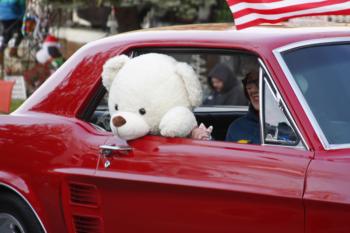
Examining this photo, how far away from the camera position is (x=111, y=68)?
191 inches

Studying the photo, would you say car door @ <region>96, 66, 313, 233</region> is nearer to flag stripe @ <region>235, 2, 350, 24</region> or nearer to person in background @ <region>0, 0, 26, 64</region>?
flag stripe @ <region>235, 2, 350, 24</region>

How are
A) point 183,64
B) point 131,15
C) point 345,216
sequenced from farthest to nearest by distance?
point 131,15
point 183,64
point 345,216

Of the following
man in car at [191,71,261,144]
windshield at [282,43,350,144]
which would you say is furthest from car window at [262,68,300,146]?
man in car at [191,71,261,144]

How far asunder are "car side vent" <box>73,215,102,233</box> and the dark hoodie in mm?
6159

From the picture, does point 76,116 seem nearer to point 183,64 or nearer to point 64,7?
point 183,64

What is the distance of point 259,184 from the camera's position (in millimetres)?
4145

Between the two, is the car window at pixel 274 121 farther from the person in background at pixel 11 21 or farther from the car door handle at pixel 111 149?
the person in background at pixel 11 21

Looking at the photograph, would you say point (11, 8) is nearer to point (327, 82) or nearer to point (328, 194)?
point (327, 82)

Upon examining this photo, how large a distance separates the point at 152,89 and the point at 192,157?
52 centimetres

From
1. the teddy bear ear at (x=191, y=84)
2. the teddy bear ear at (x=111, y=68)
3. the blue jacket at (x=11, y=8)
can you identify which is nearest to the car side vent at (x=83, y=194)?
the teddy bear ear at (x=111, y=68)

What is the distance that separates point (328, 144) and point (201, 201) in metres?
0.61

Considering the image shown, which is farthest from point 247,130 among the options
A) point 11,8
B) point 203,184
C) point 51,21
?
point 51,21

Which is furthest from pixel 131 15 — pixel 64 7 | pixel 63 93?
pixel 63 93

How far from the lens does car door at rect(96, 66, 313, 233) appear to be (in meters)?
4.09
